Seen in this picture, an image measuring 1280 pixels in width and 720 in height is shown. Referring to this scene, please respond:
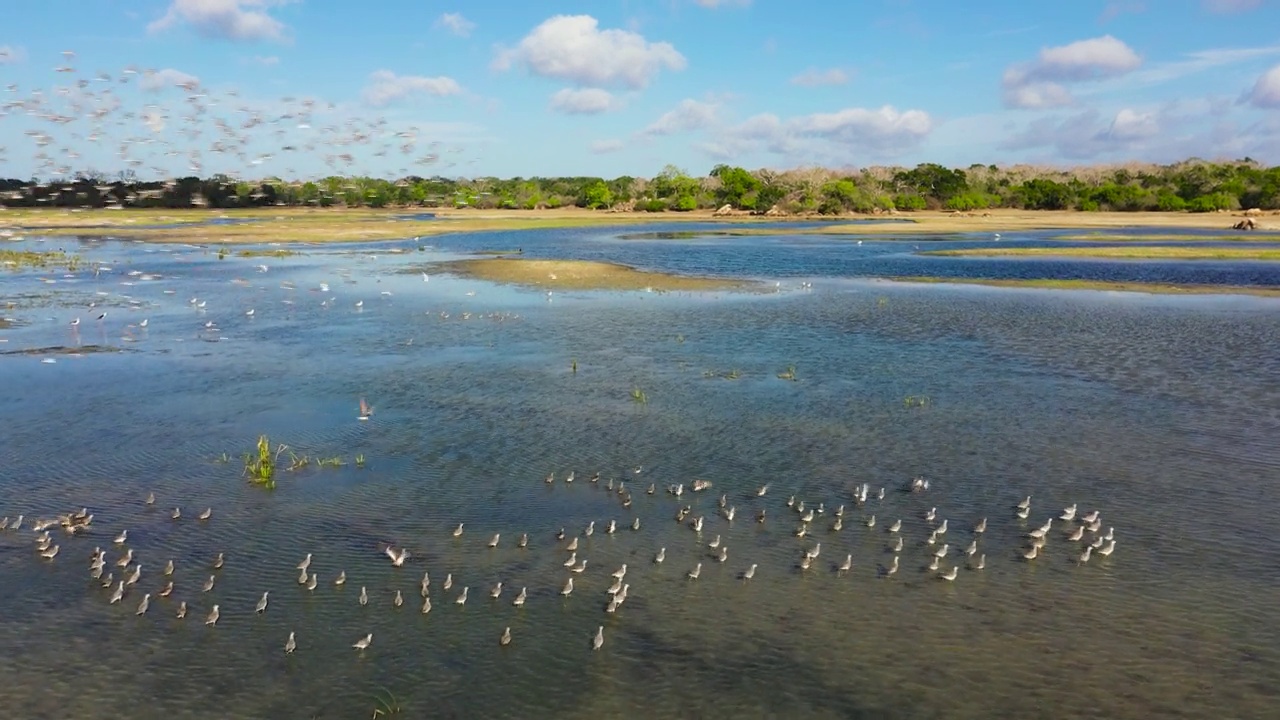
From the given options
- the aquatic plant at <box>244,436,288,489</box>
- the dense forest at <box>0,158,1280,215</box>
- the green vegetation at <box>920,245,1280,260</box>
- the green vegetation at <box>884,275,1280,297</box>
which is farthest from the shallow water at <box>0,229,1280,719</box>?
the dense forest at <box>0,158,1280,215</box>

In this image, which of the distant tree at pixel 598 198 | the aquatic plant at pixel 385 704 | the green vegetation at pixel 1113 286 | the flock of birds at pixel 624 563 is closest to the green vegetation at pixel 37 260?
the flock of birds at pixel 624 563

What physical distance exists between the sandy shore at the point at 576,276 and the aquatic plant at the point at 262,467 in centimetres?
3226

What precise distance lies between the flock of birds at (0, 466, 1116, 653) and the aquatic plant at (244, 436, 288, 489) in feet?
5.87

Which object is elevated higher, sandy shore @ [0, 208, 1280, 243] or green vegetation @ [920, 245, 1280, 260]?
sandy shore @ [0, 208, 1280, 243]

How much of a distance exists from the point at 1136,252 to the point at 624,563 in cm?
6827

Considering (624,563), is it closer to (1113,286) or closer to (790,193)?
(1113,286)

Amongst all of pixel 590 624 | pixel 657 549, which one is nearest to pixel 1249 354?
pixel 657 549

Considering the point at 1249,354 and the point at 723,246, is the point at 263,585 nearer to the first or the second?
the point at 1249,354

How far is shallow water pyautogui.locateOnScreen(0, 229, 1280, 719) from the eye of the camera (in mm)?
11312

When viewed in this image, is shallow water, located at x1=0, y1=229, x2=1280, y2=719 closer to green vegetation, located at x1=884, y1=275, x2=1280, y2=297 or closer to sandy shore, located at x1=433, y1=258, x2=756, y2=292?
green vegetation, located at x1=884, y1=275, x2=1280, y2=297

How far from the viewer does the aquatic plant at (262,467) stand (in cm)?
1809

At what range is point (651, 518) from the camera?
16.5 m

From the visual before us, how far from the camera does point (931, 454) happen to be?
20.1 metres

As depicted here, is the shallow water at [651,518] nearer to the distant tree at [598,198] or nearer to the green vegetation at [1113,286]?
the green vegetation at [1113,286]
